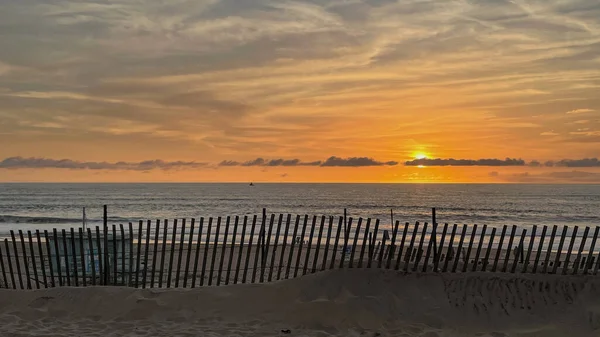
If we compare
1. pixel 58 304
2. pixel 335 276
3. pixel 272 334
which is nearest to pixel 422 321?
pixel 335 276

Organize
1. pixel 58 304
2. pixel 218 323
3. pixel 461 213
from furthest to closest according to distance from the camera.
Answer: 1. pixel 461 213
2. pixel 58 304
3. pixel 218 323

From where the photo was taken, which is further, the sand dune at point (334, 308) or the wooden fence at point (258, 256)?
the wooden fence at point (258, 256)

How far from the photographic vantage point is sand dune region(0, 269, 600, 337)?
7.45 meters

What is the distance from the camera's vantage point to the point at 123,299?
8.30m

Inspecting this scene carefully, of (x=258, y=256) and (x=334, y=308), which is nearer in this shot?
(x=334, y=308)

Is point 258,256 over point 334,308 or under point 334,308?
under

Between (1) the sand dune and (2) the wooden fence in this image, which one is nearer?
(1) the sand dune

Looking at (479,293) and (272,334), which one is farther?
(479,293)

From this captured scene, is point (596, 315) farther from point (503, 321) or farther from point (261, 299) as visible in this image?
point (261, 299)

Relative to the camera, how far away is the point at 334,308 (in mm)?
7949

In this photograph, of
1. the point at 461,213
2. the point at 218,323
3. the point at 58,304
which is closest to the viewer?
the point at 218,323

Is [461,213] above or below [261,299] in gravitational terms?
below

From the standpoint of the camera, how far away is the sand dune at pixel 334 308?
7449mm

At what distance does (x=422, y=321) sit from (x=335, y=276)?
5.16 ft
